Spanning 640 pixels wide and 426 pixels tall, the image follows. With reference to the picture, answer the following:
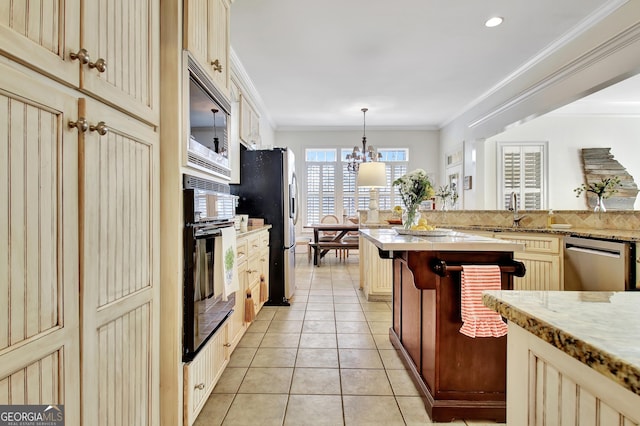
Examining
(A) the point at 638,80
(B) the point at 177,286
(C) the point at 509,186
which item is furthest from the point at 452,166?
(B) the point at 177,286

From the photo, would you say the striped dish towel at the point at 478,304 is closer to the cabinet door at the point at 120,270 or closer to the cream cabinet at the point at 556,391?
the cream cabinet at the point at 556,391

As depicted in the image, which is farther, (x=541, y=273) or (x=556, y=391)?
(x=541, y=273)

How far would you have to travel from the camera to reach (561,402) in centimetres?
51

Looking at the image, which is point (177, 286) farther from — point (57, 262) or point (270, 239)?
point (270, 239)

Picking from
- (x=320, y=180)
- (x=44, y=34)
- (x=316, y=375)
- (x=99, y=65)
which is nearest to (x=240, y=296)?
(x=316, y=375)

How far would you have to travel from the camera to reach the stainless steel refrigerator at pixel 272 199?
349cm

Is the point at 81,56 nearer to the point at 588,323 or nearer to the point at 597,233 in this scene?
the point at 588,323

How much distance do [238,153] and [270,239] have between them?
3.33ft

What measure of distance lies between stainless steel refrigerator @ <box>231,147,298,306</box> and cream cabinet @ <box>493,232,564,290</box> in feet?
7.87

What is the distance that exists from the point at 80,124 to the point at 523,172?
662 cm

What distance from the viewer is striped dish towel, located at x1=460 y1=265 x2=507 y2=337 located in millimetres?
1529

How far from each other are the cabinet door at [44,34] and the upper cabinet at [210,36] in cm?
59

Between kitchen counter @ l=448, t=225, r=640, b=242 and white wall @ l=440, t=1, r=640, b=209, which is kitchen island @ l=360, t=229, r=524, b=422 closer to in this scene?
kitchen counter @ l=448, t=225, r=640, b=242

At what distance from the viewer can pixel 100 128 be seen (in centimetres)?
91
